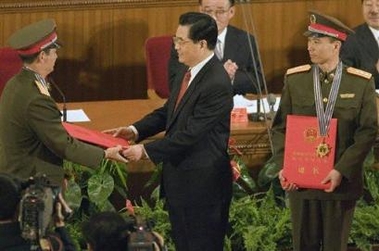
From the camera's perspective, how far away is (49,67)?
5.68m

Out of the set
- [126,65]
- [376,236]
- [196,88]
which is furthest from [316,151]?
[126,65]

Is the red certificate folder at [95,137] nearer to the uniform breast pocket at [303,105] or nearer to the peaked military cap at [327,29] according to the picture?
the uniform breast pocket at [303,105]

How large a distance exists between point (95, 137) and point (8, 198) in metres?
1.55

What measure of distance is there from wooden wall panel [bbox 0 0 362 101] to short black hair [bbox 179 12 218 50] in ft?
9.98

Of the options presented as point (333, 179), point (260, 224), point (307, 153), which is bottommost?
point (260, 224)

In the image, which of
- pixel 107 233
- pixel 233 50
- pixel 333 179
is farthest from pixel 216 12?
pixel 107 233

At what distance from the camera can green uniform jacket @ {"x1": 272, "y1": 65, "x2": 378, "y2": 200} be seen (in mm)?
5777

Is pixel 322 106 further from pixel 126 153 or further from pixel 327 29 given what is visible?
pixel 126 153

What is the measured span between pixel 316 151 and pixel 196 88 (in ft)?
2.25

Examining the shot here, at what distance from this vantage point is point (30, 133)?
18.6 ft

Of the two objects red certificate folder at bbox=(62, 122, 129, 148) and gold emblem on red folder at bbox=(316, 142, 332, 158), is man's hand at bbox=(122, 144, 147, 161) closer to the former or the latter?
red certificate folder at bbox=(62, 122, 129, 148)

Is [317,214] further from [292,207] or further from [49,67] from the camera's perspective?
[49,67]

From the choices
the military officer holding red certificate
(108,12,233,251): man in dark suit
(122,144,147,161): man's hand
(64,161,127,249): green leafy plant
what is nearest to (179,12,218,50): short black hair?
(108,12,233,251): man in dark suit

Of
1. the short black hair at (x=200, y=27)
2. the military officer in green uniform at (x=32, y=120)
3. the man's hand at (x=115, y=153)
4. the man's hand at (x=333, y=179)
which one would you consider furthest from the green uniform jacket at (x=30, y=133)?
the man's hand at (x=333, y=179)
